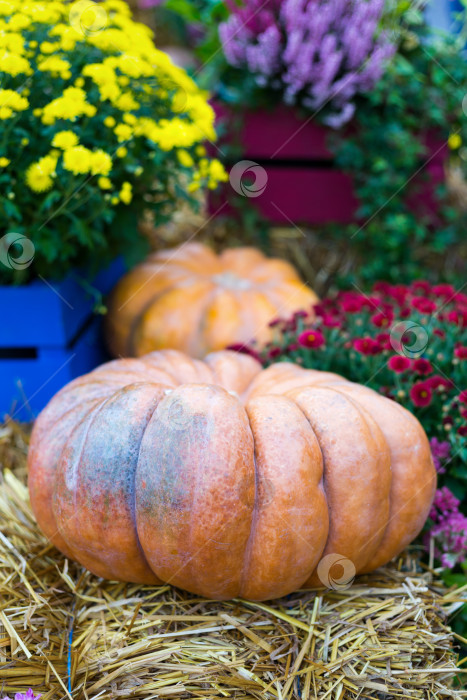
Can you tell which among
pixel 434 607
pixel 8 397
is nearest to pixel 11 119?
pixel 8 397

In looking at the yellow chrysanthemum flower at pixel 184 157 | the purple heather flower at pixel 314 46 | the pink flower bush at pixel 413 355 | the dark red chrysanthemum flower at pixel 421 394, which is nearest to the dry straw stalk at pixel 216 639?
the pink flower bush at pixel 413 355

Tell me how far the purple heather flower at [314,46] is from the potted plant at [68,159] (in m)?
0.51

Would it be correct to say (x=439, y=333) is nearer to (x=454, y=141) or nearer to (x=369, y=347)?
(x=369, y=347)

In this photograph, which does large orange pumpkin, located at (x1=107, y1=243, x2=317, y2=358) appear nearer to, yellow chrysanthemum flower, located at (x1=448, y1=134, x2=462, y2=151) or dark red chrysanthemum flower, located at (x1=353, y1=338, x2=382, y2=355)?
dark red chrysanthemum flower, located at (x1=353, y1=338, x2=382, y2=355)

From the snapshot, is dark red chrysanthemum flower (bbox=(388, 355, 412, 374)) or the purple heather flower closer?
dark red chrysanthemum flower (bbox=(388, 355, 412, 374))

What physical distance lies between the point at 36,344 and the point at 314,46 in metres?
1.50

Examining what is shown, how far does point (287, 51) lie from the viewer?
231 cm

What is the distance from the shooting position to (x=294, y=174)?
2.61 m

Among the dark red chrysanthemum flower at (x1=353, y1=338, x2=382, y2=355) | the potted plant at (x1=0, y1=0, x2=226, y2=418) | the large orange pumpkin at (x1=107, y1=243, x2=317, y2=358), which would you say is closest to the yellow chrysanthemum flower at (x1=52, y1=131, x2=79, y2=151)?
the potted plant at (x1=0, y1=0, x2=226, y2=418)

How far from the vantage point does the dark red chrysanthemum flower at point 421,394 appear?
146 cm

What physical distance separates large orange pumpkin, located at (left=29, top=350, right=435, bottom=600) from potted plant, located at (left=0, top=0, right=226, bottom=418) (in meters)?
0.55

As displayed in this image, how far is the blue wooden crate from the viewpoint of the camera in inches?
70.7

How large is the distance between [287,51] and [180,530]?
6.18ft

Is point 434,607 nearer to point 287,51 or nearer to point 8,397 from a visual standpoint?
point 8,397
